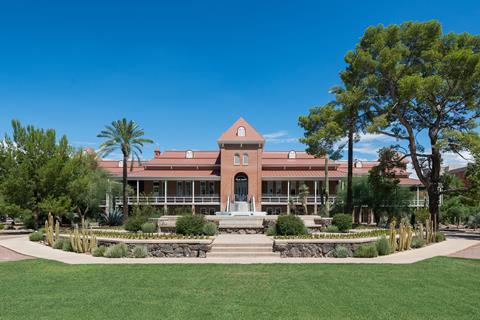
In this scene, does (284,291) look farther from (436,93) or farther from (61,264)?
(436,93)

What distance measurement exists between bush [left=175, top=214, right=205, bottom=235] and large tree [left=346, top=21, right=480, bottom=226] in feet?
39.8

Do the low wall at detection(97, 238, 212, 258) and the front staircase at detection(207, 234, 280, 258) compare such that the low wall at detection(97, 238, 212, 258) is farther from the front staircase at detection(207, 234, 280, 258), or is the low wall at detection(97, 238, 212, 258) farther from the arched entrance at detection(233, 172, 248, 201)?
A: the arched entrance at detection(233, 172, 248, 201)

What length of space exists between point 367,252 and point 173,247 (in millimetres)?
7365

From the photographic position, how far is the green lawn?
7.62 metres

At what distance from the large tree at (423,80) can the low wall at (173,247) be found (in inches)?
562

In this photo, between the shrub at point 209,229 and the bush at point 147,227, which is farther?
the bush at point 147,227

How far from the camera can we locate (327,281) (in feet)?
34.2

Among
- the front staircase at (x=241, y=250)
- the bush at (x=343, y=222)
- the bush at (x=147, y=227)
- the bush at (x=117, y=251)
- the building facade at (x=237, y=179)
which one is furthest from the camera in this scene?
the building facade at (x=237, y=179)

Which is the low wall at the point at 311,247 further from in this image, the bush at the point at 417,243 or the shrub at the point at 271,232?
the shrub at the point at 271,232

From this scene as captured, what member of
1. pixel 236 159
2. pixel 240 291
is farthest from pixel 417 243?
pixel 236 159

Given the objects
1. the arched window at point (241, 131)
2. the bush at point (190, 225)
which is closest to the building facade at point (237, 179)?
the arched window at point (241, 131)

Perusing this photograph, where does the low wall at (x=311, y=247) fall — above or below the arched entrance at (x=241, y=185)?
below

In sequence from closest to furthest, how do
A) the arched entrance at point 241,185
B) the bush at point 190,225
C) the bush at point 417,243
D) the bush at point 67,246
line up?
the bush at point 67,246
the bush at point 417,243
the bush at point 190,225
the arched entrance at point 241,185

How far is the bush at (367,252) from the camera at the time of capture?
15125 millimetres
